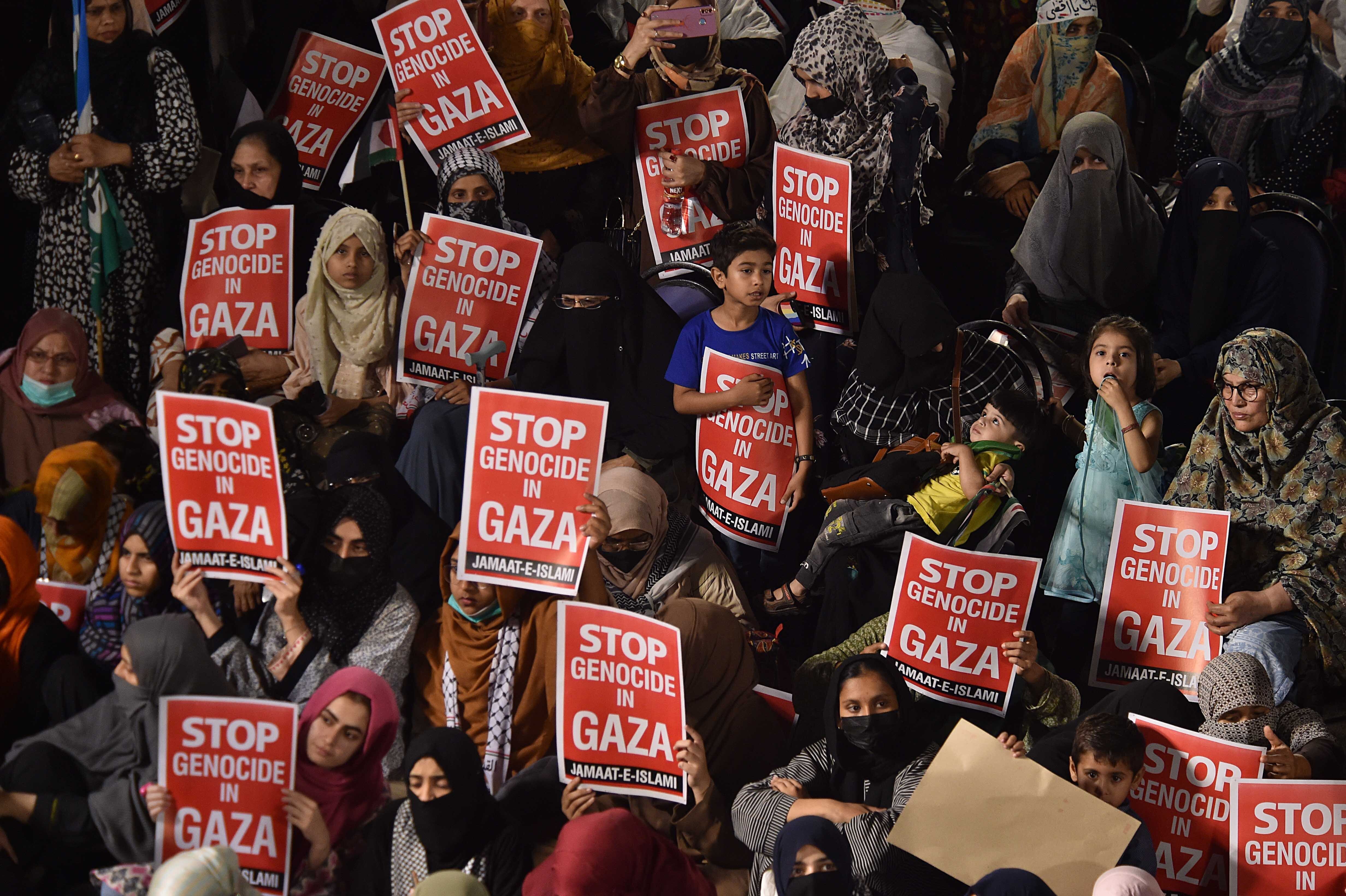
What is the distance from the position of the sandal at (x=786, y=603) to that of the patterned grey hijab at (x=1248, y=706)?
134 centimetres

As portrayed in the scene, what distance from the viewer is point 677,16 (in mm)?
6668

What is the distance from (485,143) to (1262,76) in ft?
10.5

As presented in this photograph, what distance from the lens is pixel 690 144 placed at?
683 centimetres

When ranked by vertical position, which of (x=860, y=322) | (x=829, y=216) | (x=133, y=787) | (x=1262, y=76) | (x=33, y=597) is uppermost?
(x=1262, y=76)

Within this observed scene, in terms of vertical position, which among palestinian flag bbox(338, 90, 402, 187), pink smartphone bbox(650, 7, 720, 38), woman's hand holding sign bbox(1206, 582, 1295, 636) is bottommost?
woman's hand holding sign bbox(1206, 582, 1295, 636)

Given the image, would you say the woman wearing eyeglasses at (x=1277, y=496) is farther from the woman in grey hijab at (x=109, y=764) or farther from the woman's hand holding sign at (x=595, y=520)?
the woman in grey hijab at (x=109, y=764)

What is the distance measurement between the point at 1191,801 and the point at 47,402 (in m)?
4.00

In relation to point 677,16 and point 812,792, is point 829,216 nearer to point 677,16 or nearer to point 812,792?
point 677,16

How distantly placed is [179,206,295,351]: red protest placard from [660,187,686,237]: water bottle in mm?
1406

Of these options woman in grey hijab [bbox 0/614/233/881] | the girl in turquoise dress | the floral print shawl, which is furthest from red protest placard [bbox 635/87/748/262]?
woman in grey hijab [bbox 0/614/233/881]

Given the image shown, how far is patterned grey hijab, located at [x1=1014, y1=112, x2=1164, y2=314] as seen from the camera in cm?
660

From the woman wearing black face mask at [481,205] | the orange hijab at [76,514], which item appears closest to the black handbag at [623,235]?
the woman wearing black face mask at [481,205]

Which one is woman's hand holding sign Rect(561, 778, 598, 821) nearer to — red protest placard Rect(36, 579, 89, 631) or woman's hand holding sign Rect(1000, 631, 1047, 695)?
woman's hand holding sign Rect(1000, 631, 1047, 695)

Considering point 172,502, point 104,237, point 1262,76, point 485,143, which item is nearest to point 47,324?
point 104,237
